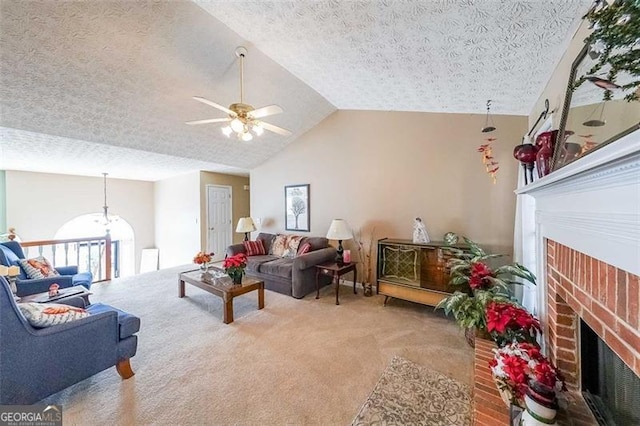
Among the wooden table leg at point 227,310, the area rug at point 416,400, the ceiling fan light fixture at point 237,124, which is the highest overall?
the ceiling fan light fixture at point 237,124

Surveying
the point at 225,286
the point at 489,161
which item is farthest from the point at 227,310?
the point at 489,161

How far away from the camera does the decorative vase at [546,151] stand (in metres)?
1.51

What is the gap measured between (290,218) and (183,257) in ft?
10.8

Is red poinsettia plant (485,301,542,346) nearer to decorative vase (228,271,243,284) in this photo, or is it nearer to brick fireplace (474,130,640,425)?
brick fireplace (474,130,640,425)

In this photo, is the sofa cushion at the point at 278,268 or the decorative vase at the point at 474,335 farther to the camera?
the sofa cushion at the point at 278,268

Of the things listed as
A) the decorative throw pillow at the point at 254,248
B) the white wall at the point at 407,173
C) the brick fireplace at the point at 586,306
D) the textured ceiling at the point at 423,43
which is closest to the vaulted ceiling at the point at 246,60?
the textured ceiling at the point at 423,43

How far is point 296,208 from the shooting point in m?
5.05

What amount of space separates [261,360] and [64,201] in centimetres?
632

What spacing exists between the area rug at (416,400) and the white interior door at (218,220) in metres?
5.46

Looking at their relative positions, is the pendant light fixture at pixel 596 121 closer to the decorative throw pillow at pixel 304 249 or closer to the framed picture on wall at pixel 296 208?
the decorative throw pillow at pixel 304 249

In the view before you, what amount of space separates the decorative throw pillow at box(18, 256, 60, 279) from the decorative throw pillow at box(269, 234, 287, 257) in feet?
9.83

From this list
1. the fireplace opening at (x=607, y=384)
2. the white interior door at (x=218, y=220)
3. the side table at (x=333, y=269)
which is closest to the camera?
the fireplace opening at (x=607, y=384)

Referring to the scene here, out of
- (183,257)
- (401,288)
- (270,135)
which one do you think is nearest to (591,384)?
(401,288)

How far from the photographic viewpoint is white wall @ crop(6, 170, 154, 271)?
A: 16.1ft
